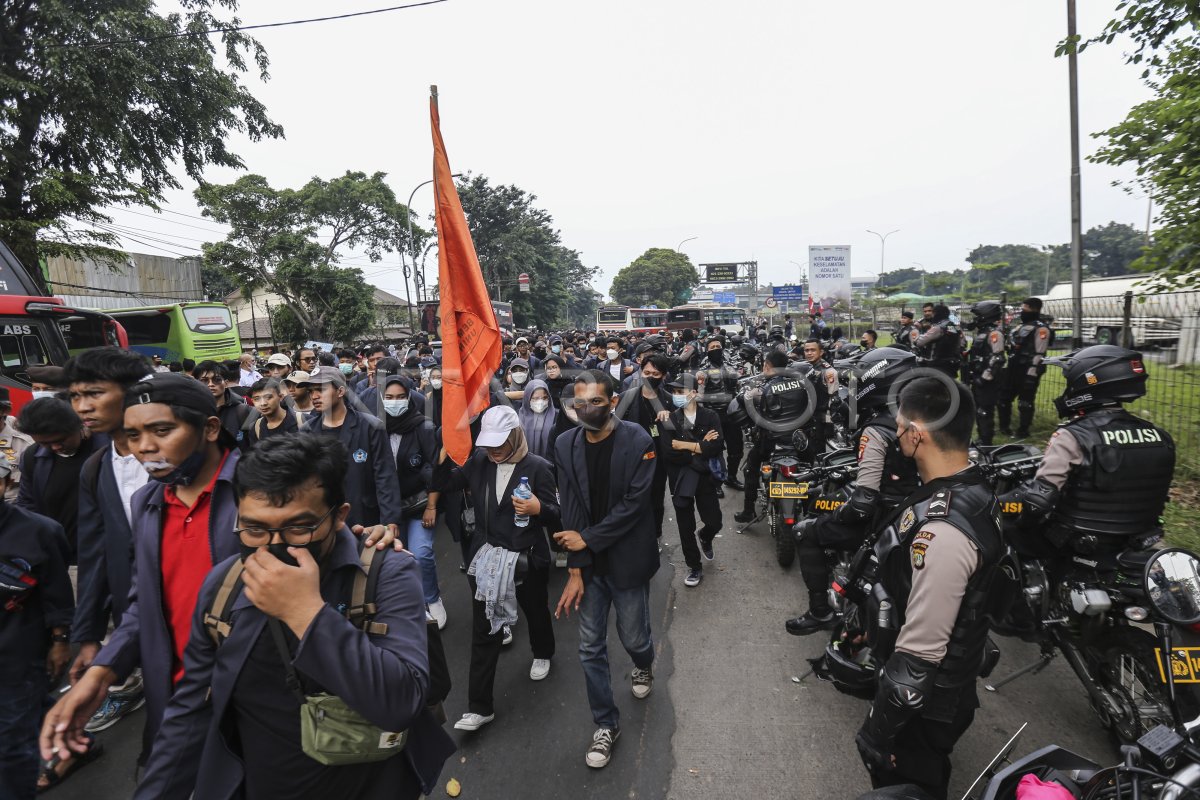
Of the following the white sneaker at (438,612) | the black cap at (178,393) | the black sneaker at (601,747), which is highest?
the black cap at (178,393)

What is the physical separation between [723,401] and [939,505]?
17.4ft

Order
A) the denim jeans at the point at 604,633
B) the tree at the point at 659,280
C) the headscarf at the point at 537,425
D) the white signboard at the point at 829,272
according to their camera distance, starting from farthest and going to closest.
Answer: the tree at the point at 659,280 < the white signboard at the point at 829,272 < the headscarf at the point at 537,425 < the denim jeans at the point at 604,633

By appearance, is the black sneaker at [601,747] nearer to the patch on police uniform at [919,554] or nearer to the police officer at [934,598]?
the police officer at [934,598]

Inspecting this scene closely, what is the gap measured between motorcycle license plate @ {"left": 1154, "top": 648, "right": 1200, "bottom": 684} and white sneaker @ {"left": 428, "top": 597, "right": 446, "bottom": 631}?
4035mm

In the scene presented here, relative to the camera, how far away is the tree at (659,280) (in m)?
73.2

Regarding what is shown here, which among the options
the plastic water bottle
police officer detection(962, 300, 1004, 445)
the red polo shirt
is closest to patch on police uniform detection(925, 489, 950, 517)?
the plastic water bottle

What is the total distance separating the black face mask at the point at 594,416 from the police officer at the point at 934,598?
1.47 m

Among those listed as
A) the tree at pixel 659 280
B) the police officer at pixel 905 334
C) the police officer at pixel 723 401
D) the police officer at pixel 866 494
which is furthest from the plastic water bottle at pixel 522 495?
the tree at pixel 659 280

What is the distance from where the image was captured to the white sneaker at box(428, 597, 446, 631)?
425cm

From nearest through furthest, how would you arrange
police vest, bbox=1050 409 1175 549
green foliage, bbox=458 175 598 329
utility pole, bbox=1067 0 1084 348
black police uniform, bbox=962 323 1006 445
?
police vest, bbox=1050 409 1175 549 → black police uniform, bbox=962 323 1006 445 → utility pole, bbox=1067 0 1084 348 → green foliage, bbox=458 175 598 329

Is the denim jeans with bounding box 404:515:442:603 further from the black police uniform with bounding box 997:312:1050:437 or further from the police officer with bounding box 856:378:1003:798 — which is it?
the black police uniform with bounding box 997:312:1050:437

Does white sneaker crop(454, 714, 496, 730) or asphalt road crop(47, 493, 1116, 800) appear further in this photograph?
white sneaker crop(454, 714, 496, 730)

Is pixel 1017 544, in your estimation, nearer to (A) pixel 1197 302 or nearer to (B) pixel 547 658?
(B) pixel 547 658

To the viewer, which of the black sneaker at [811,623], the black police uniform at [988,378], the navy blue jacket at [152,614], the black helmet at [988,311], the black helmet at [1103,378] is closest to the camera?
the navy blue jacket at [152,614]
